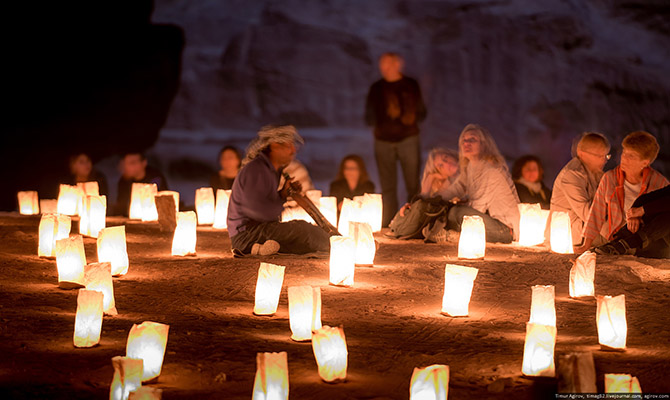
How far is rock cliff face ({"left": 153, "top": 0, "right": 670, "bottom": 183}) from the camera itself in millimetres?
15062

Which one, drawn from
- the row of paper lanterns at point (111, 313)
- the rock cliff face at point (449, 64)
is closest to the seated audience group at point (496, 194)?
the row of paper lanterns at point (111, 313)

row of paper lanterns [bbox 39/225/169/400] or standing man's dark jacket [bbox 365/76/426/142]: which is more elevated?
standing man's dark jacket [bbox 365/76/426/142]

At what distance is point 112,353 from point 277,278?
4.09 ft

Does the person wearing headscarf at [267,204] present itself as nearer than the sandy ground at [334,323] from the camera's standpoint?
No

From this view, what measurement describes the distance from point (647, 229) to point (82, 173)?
22.2ft

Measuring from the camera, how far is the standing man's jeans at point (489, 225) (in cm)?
827

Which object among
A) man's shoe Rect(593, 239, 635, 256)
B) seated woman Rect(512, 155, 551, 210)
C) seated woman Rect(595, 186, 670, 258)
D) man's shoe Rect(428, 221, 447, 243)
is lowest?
man's shoe Rect(428, 221, 447, 243)

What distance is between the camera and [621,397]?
3.09 metres

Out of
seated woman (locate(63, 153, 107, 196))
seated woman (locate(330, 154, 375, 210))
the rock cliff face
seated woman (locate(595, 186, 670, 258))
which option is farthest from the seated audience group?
the rock cliff face

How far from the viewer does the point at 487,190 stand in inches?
331

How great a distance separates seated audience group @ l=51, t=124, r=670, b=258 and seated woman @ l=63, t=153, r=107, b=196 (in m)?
2.86

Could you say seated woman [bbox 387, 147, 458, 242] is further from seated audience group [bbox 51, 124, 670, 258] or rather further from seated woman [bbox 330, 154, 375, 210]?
seated woman [bbox 330, 154, 375, 210]

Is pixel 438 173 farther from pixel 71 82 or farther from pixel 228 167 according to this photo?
pixel 71 82

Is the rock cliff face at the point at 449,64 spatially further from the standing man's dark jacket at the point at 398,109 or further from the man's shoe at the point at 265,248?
the man's shoe at the point at 265,248
